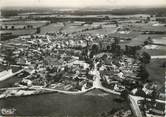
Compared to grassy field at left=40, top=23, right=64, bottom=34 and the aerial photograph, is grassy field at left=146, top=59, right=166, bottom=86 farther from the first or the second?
grassy field at left=40, top=23, right=64, bottom=34

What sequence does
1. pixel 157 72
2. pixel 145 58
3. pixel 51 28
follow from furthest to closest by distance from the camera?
pixel 51 28, pixel 145 58, pixel 157 72

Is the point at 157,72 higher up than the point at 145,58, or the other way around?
the point at 145,58

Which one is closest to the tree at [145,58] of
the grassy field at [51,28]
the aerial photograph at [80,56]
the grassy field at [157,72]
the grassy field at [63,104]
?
the aerial photograph at [80,56]

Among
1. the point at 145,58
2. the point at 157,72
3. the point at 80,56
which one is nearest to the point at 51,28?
the point at 80,56

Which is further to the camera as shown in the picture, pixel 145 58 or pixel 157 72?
pixel 145 58

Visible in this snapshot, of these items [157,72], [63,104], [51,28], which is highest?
[51,28]

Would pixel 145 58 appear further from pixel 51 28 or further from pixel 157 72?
pixel 51 28

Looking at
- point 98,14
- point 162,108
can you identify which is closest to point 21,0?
point 98,14

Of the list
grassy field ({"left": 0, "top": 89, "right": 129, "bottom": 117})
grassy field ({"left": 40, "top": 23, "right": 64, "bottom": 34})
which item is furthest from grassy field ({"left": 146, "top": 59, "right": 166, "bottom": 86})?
grassy field ({"left": 40, "top": 23, "right": 64, "bottom": 34})
